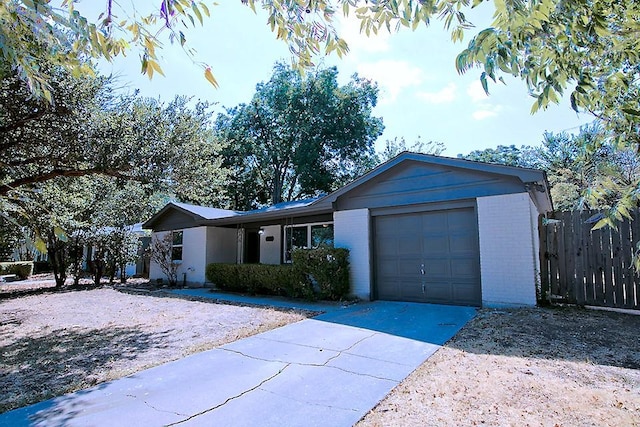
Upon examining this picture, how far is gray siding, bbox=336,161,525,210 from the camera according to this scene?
26.8 ft

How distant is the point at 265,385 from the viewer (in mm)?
3938

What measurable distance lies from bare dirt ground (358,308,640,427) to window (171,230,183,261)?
1314cm

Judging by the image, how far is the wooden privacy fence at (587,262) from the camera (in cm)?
720

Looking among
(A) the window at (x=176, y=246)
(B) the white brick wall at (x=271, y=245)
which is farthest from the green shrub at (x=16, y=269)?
(B) the white brick wall at (x=271, y=245)

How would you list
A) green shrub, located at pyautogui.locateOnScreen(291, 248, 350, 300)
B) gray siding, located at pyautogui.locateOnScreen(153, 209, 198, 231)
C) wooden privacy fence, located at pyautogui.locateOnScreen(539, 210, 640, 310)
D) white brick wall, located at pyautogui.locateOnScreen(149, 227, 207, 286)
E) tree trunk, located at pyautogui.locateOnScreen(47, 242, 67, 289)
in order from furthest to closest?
gray siding, located at pyautogui.locateOnScreen(153, 209, 198, 231) < tree trunk, located at pyautogui.locateOnScreen(47, 242, 67, 289) < white brick wall, located at pyautogui.locateOnScreen(149, 227, 207, 286) < green shrub, located at pyautogui.locateOnScreen(291, 248, 350, 300) < wooden privacy fence, located at pyautogui.locateOnScreen(539, 210, 640, 310)

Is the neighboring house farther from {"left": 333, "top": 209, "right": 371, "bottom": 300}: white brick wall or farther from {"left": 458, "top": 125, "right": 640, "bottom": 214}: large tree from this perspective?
{"left": 458, "top": 125, "right": 640, "bottom": 214}: large tree

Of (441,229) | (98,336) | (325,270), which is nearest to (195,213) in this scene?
Result: (325,270)

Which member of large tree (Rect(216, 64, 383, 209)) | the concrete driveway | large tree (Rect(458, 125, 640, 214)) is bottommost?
the concrete driveway

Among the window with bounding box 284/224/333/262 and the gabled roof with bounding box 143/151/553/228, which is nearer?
the gabled roof with bounding box 143/151/553/228

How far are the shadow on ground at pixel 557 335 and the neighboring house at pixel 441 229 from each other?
3.09 feet

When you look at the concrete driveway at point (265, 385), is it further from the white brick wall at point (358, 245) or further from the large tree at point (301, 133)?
the large tree at point (301, 133)

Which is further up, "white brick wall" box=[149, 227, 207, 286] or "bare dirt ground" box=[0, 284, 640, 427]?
"white brick wall" box=[149, 227, 207, 286]

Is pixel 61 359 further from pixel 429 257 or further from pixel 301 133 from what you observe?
pixel 301 133

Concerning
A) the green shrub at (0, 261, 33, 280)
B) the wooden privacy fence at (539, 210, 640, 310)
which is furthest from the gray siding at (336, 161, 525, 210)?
the green shrub at (0, 261, 33, 280)
